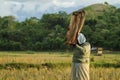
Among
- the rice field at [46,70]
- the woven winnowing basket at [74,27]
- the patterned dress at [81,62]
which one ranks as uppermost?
the woven winnowing basket at [74,27]

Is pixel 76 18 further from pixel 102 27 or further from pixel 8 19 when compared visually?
pixel 8 19

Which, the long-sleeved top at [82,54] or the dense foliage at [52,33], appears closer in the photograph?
the long-sleeved top at [82,54]

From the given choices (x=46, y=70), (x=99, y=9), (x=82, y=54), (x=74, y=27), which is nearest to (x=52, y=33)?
(x=99, y=9)

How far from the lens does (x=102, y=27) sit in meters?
70.9

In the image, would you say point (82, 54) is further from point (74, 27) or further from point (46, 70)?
point (46, 70)

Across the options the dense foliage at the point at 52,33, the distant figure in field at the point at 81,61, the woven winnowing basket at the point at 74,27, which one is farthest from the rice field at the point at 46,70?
the dense foliage at the point at 52,33

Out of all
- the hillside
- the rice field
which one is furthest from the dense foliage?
the rice field

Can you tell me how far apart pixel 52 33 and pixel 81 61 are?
2454 inches

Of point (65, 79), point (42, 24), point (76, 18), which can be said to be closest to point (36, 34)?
point (42, 24)

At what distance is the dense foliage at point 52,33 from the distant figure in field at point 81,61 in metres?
50.6

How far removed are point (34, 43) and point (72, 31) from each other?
59.4 m

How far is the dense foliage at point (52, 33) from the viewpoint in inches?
2511

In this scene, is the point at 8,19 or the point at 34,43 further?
the point at 8,19

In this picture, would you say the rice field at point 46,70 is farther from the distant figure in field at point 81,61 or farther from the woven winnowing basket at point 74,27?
the woven winnowing basket at point 74,27
